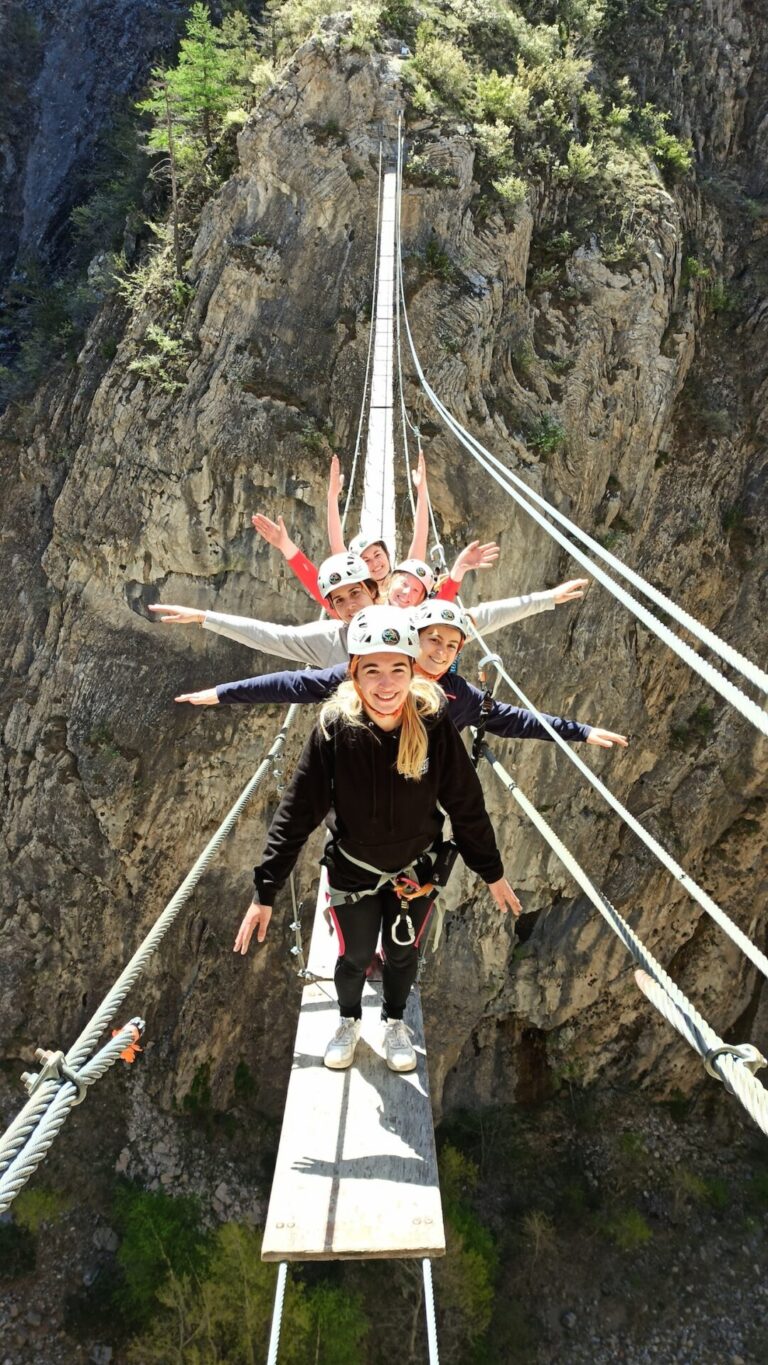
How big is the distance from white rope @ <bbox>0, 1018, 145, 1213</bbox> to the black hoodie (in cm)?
72

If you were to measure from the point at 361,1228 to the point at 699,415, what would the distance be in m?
11.8

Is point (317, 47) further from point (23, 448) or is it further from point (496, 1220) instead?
point (496, 1220)

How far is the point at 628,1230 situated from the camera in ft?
38.6

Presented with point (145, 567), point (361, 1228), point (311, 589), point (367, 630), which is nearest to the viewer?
point (361, 1228)

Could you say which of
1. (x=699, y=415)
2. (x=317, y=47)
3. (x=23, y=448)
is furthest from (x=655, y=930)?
(x=317, y=47)

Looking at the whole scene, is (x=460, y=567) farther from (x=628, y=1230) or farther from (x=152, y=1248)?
(x=628, y=1230)

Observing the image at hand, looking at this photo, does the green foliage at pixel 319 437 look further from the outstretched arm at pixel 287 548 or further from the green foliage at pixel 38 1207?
the green foliage at pixel 38 1207

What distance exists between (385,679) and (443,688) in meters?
0.88

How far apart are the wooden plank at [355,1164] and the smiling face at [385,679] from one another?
141 cm

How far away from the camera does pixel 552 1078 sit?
1345 centimetres

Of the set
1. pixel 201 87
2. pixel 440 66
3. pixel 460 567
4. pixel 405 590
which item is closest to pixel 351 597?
pixel 405 590

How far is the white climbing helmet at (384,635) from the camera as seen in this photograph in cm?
249

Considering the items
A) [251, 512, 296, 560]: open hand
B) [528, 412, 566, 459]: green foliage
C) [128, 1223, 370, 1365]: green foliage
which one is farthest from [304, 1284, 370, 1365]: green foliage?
[528, 412, 566, 459]: green foliage

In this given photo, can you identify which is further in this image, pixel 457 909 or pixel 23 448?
pixel 23 448
